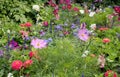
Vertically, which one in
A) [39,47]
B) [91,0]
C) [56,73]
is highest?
[39,47]

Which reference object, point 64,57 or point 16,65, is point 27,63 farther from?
point 64,57

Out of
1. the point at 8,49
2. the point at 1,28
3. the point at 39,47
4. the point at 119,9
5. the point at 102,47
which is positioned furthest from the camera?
the point at 1,28

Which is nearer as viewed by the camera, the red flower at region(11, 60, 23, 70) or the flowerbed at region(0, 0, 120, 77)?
the red flower at region(11, 60, 23, 70)

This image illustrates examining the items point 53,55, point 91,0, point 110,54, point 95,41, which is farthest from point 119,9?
point 91,0

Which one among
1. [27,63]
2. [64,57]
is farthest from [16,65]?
[64,57]

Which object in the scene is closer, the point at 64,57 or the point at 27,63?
the point at 27,63

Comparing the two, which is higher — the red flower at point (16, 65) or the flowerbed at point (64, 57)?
the red flower at point (16, 65)

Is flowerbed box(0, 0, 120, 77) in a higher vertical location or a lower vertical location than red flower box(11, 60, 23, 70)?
lower

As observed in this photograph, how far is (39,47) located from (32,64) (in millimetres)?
263

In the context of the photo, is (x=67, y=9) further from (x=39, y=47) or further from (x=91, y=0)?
(x=39, y=47)

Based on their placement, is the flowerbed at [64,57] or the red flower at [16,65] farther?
the flowerbed at [64,57]

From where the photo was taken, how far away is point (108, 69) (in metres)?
4.05

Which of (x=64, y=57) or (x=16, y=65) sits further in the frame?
(x=64, y=57)

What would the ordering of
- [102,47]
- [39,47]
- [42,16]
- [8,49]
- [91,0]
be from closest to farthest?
[39,47]
[8,49]
[102,47]
[42,16]
[91,0]
